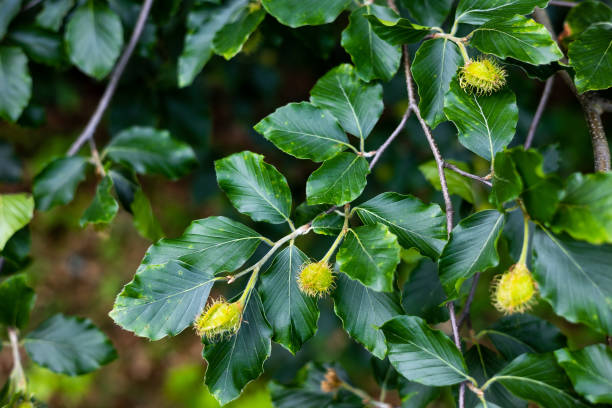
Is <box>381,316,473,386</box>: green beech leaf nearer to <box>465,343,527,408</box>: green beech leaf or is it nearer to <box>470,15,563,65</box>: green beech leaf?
<box>465,343,527,408</box>: green beech leaf

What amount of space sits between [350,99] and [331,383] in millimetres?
609

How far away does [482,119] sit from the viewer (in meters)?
0.77

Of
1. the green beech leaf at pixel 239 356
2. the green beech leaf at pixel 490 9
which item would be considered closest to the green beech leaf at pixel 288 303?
the green beech leaf at pixel 239 356

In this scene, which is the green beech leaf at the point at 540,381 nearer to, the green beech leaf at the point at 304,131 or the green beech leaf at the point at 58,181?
the green beech leaf at the point at 304,131

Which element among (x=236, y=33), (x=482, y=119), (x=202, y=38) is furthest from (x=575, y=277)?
(x=202, y=38)

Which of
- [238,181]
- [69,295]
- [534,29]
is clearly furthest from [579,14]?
[69,295]

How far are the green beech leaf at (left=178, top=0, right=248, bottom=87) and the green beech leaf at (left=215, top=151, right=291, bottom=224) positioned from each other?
1.23 feet

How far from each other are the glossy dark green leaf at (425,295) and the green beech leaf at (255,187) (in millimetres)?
315

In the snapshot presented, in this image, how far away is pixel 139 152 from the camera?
1.18 m

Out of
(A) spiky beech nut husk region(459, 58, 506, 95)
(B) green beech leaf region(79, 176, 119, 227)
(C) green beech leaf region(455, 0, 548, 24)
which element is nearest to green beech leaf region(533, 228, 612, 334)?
(A) spiky beech nut husk region(459, 58, 506, 95)

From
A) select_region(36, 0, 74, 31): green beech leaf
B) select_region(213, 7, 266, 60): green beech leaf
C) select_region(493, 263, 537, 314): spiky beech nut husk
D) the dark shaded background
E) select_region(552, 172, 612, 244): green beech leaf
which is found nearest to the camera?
select_region(552, 172, 612, 244): green beech leaf

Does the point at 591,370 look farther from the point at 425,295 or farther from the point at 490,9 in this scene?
the point at 490,9

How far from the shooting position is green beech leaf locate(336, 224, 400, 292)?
0.65 m

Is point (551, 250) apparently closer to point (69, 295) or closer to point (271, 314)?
point (271, 314)
